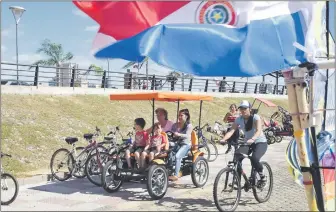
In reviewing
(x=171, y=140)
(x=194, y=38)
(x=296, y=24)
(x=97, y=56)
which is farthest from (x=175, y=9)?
(x=171, y=140)

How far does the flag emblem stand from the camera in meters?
5.58

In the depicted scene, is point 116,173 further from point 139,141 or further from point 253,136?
point 253,136

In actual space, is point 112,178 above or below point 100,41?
below

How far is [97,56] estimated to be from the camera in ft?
18.7

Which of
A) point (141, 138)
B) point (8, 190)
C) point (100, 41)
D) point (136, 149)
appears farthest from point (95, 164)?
point (100, 41)

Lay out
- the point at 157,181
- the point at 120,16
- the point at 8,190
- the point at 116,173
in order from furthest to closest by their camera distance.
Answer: the point at 116,173
the point at 157,181
the point at 8,190
the point at 120,16

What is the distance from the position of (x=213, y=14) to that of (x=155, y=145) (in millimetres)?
3733

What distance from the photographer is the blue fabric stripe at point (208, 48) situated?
5598 millimetres

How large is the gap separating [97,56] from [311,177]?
11.8 ft

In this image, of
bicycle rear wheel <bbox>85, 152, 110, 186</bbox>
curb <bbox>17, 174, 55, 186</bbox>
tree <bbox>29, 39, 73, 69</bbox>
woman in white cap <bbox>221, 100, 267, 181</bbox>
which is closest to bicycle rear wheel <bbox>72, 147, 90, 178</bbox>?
bicycle rear wheel <bbox>85, 152, 110, 186</bbox>

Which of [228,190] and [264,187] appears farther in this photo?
[264,187]

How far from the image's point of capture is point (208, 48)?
5.70m

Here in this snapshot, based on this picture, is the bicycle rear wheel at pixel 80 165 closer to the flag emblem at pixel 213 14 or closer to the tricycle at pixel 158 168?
the tricycle at pixel 158 168

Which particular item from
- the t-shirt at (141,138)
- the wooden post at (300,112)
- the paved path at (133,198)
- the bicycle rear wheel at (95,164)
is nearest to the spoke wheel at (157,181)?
the paved path at (133,198)
